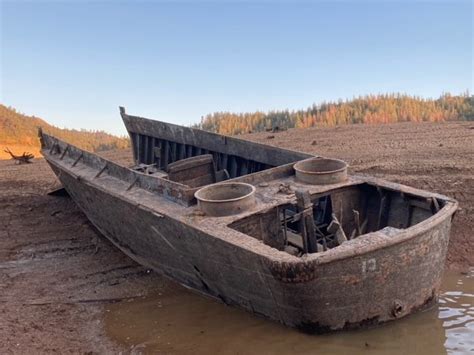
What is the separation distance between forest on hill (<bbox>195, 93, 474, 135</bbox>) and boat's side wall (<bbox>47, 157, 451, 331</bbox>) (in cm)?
1174

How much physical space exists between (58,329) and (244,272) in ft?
6.91

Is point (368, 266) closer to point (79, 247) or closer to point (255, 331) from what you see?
point (255, 331)

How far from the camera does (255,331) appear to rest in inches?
207

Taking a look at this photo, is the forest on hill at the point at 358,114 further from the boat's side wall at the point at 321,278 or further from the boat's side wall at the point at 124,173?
→ the boat's side wall at the point at 321,278

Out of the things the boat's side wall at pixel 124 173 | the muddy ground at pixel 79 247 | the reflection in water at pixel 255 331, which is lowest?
the reflection in water at pixel 255 331

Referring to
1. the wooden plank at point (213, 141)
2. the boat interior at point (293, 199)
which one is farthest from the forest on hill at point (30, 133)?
the boat interior at point (293, 199)

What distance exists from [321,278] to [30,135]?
69.7ft

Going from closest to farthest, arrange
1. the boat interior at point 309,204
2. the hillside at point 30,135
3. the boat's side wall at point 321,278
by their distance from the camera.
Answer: the boat's side wall at point 321,278 < the boat interior at point 309,204 < the hillside at point 30,135

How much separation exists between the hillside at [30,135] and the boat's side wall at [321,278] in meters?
14.8

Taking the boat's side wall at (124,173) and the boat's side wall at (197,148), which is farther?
the boat's side wall at (197,148)

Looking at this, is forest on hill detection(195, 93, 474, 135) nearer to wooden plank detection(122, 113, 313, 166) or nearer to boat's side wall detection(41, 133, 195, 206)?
wooden plank detection(122, 113, 313, 166)

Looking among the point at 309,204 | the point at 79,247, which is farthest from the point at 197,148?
the point at 309,204

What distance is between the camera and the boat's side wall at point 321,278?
455cm

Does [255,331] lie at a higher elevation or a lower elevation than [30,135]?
lower
